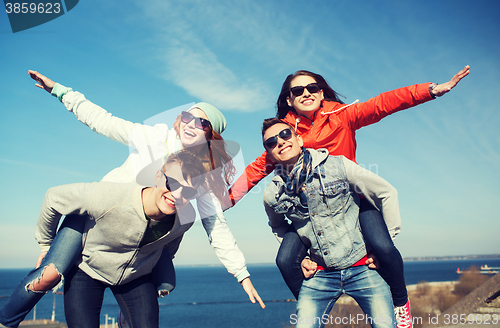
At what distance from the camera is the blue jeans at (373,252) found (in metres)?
2.69

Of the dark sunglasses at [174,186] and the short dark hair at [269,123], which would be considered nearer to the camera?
the dark sunglasses at [174,186]

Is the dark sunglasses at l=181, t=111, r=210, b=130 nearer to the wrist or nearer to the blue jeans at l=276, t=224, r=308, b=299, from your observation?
the blue jeans at l=276, t=224, r=308, b=299

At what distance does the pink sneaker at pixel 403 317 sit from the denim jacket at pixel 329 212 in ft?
2.09

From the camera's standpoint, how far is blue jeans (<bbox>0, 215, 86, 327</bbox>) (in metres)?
2.66

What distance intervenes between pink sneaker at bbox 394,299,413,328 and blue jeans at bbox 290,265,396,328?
0.83 ft

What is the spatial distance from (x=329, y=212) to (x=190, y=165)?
133 centimetres

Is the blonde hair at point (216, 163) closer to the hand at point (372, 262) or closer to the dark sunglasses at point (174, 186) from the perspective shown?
the dark sunglasses at point (174, 186)

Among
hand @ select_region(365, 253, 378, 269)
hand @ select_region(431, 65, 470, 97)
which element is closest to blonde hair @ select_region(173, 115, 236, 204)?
hand @ select_region(365, 253, 378, 269)

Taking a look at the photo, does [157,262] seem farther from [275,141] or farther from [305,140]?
[305,140]

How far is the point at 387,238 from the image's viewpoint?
2.73 meters

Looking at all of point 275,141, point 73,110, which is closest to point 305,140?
point 275,141

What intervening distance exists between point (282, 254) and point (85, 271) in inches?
71.7

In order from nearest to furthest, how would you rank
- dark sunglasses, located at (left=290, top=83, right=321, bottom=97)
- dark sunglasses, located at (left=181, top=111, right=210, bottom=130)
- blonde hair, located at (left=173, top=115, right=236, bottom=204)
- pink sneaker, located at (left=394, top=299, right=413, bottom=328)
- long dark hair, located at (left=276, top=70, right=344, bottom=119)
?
pink sneaker, located at (left=394, top=299, right=413, bottom=328), blonde hair, located at (left=173, top=115, right=236, bottom=204), dark sunglasses, located at (left=181, top=111, right=210, bottom=130), dark sunglasses, located at (left=290, top=83, right=321, bottom=97), long dark hair, located at (left=276, top=70, right=344, bottom=119)

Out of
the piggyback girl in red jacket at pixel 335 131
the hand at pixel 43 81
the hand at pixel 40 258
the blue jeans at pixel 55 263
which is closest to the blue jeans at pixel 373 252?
the piggyback girl in red jacket at pixel 335 131
